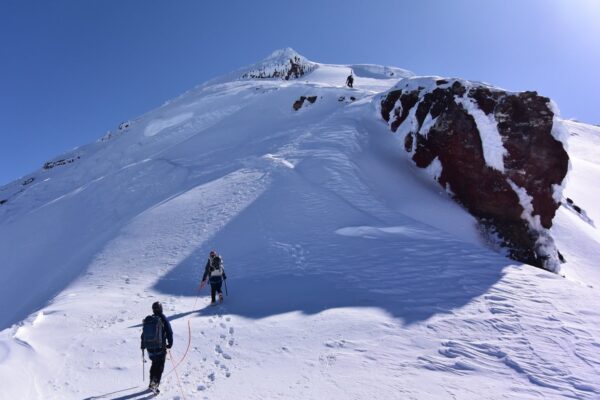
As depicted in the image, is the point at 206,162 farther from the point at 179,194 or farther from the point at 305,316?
the point at 305,316

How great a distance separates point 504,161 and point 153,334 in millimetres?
18150

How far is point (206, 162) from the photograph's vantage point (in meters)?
28.7

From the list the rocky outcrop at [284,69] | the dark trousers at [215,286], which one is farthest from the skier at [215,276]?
the rocky outcrop at [284,69]

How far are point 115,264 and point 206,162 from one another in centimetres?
1294

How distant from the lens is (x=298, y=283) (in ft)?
43.3

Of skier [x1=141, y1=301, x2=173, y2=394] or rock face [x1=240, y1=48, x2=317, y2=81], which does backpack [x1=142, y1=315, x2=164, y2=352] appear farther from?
rock face [x1=240, y1=48, x2=317, y2=81]

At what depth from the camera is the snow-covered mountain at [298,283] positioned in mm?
7777

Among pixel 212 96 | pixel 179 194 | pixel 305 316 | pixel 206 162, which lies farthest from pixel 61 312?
pixel 212 96

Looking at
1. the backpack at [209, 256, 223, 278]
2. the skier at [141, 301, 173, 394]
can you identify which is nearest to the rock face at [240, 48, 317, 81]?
the backpack at [209, 256, 223, 278]

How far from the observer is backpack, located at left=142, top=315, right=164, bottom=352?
24.8 ft

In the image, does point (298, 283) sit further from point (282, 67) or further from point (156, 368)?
point (282, 67)

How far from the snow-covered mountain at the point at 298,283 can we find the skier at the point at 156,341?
32cm

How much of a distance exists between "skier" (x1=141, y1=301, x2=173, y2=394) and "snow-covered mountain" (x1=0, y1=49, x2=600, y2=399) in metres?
0.32

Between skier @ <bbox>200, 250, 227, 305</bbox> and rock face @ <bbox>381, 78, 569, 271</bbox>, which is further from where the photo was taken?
rock face @ <bbox>381, 78, 569, 271</bbox>
